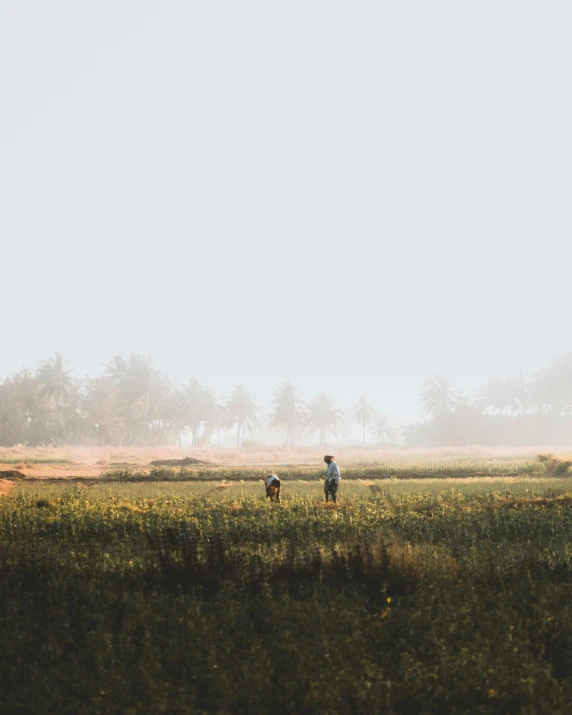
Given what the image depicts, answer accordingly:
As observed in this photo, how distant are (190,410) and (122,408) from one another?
44.9 feet

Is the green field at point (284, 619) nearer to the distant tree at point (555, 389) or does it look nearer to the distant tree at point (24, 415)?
the distant tree at point (24, 415)

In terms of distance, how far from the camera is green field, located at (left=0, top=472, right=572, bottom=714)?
7113mm

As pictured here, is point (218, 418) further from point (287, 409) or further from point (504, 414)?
point (504, 414)

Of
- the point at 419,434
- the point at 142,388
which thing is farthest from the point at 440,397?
→ the point at 142,388

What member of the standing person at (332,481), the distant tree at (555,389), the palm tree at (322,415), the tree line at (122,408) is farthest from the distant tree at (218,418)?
the standing person at (332,481)

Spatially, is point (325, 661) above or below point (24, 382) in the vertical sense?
below

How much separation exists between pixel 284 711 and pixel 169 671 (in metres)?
1.53

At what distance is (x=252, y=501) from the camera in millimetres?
21828

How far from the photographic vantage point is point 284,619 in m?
9.00

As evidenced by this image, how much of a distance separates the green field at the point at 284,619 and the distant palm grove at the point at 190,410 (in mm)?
86894

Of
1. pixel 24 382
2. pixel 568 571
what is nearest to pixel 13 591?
pixel 568 571

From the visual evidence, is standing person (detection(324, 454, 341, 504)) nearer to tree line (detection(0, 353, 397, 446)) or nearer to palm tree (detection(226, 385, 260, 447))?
tree line (detection(0, 353, 397, 446))

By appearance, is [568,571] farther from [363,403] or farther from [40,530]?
[363,403]

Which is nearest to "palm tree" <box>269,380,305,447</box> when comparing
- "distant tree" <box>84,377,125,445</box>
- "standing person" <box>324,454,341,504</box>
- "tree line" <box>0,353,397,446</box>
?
"tree line" <box>0,353,397,446</box>
